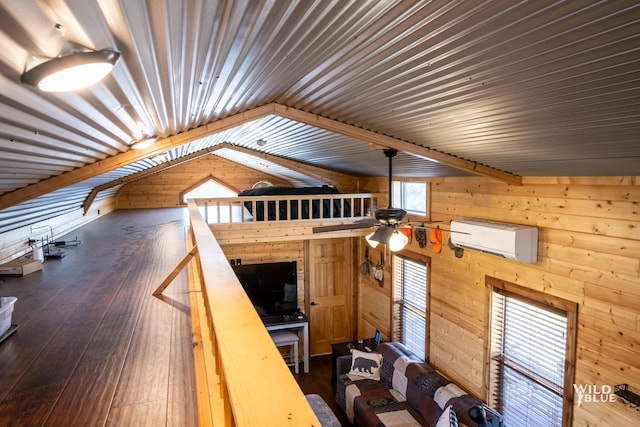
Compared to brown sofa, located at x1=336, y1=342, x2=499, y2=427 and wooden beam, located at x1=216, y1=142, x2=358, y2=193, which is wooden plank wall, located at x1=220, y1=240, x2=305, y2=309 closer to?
wooden beam, located at x1=216, y1=142, x2=358, y2=193

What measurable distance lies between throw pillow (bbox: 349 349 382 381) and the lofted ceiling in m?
3.49

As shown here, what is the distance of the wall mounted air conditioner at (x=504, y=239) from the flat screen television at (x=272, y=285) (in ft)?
13.1

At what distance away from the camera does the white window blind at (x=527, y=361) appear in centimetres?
396

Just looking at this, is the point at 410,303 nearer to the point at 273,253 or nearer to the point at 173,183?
the point at 273,253

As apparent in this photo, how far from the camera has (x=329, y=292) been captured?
824 centimetres

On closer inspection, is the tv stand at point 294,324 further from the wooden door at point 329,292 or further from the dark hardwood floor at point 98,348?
the dark hardwood floor at point 98,348

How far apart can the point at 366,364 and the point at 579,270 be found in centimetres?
351

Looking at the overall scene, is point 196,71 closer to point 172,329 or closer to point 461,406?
point 172,329

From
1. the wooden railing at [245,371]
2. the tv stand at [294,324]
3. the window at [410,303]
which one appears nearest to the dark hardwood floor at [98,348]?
the wooden railing at [245,371]

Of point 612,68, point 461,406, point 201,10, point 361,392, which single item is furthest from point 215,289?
point 361,392

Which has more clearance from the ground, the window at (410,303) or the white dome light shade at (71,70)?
the white dome light shade at (71,70)

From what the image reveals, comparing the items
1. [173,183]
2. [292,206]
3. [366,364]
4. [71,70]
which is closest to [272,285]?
[292,206]

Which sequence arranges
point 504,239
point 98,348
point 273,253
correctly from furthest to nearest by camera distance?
point 273,253, point 504,239, point 98,348

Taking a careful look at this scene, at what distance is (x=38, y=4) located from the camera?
44.1 inches
